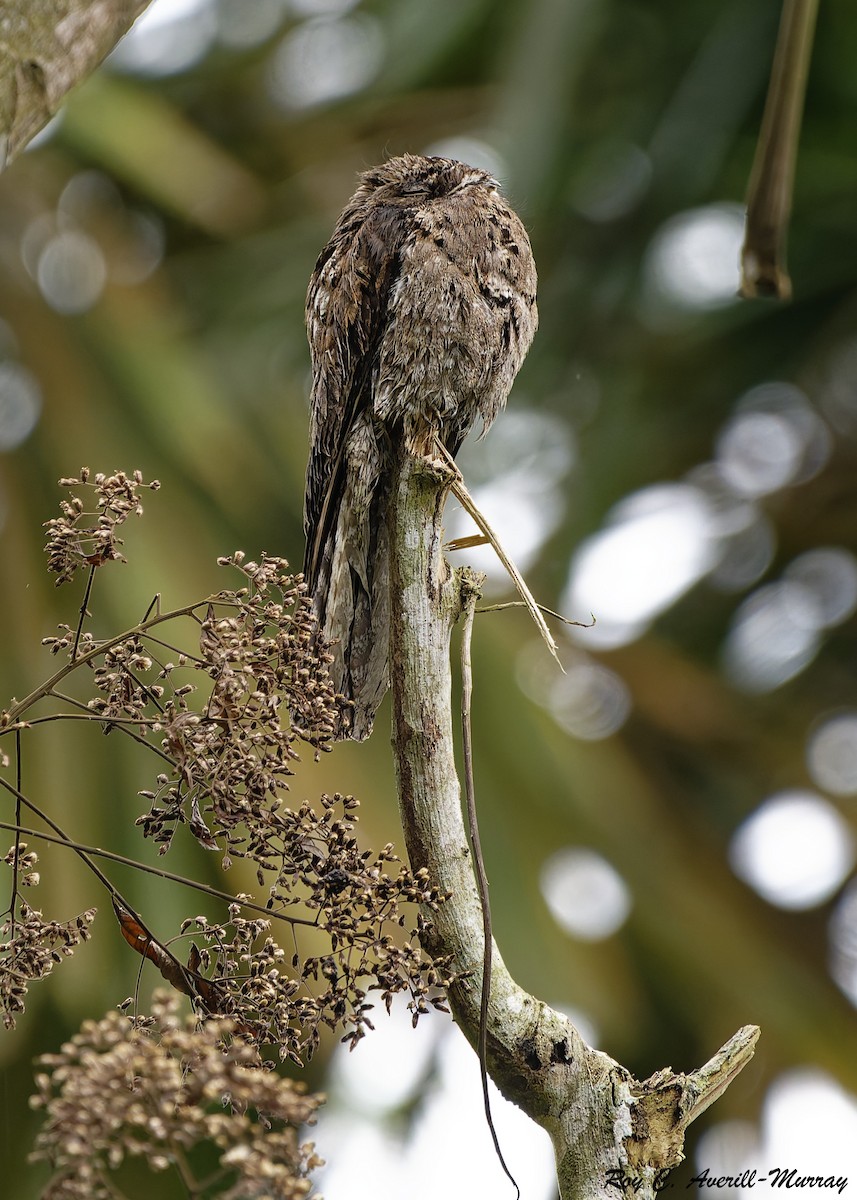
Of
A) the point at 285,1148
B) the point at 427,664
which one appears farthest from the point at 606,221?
the point at 285,1148

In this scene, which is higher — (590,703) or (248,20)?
(248,20)

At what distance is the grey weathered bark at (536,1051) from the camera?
6.25 ft

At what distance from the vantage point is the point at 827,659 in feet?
31.3

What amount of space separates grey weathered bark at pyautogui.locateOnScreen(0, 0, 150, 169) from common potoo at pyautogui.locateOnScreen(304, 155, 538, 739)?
3.56 ft

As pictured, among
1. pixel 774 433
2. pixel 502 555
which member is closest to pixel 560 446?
pixel 774 433

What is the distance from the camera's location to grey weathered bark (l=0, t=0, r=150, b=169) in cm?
176

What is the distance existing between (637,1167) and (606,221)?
30.3 ft

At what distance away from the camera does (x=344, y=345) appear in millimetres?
3100

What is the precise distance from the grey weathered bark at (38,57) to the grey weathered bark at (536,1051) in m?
1.03

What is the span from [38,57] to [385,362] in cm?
127

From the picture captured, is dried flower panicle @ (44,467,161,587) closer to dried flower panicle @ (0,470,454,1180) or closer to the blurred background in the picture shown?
dried flower panicle @ (0,470,454,1180)

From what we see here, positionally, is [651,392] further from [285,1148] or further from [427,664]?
[285,1148]

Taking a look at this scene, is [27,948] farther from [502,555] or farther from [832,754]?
[832,754]

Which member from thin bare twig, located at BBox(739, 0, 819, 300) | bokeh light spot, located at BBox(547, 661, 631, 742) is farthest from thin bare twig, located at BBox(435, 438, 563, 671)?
bokeh light spot, located at BBox(547, 661, 631, 742)
